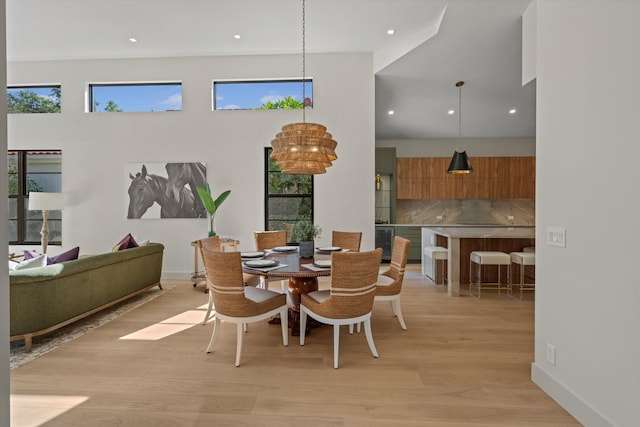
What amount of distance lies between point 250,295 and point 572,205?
8.12 feet

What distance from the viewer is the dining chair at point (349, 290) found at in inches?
96.4

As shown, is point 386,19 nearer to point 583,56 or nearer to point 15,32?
point 583,56

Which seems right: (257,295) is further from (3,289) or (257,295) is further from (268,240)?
(3,289)

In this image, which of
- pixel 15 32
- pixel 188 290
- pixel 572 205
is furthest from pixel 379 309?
pixel 15 32

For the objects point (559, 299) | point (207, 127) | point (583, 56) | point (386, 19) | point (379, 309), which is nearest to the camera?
point (583, 56)

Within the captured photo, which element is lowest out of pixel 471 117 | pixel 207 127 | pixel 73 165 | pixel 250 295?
pixel 250 295

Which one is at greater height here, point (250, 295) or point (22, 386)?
point (250, 295)

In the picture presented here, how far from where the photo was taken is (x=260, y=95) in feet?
18.2

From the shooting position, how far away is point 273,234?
14.3ft

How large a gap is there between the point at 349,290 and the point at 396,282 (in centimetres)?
89

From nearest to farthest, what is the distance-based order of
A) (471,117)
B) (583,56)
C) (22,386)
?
(583,56) → (22,386) → (471,117)

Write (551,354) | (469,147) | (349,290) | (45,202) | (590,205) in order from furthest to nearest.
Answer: (469,147) → (45,202) → (349,290) → (551,354) → (590,205)

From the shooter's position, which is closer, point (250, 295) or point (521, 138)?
point (250, 295)

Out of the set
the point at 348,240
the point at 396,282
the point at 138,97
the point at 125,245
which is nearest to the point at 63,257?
the point at 125,245
